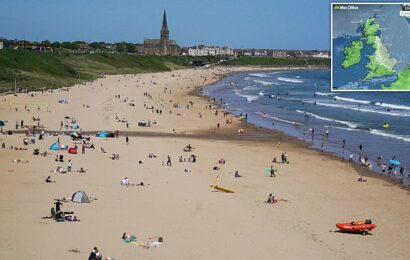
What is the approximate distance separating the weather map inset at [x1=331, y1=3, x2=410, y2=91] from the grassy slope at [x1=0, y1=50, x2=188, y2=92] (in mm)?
59576

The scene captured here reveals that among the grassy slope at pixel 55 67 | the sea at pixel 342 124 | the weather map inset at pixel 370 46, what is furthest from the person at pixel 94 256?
the grassy slope at pixel 55 67

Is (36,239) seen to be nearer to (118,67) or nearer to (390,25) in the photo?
(390,25)

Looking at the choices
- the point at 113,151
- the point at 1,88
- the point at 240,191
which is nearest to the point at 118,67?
Answer: the point at 1,88

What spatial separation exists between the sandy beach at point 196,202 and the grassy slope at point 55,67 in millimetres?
35891

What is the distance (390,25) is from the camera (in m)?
6.19

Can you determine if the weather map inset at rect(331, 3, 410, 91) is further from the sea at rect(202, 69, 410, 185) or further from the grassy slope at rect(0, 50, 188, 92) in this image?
the grassy slope at rect(0, 50, 188, 92)

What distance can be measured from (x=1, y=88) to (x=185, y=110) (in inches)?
845

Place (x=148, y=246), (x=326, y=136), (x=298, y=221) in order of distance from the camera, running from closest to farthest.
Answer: (x=148, y=246)
(x=298, y=221)
(x=326, y=136)

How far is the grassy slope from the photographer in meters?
73.6

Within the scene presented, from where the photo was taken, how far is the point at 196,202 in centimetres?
2022

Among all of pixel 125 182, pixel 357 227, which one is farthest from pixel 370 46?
pixel 125 182

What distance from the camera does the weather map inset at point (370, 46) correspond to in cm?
611

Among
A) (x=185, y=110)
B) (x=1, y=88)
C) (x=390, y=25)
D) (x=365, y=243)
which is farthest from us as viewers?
(x=1, y=88)

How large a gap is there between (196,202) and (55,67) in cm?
8159
